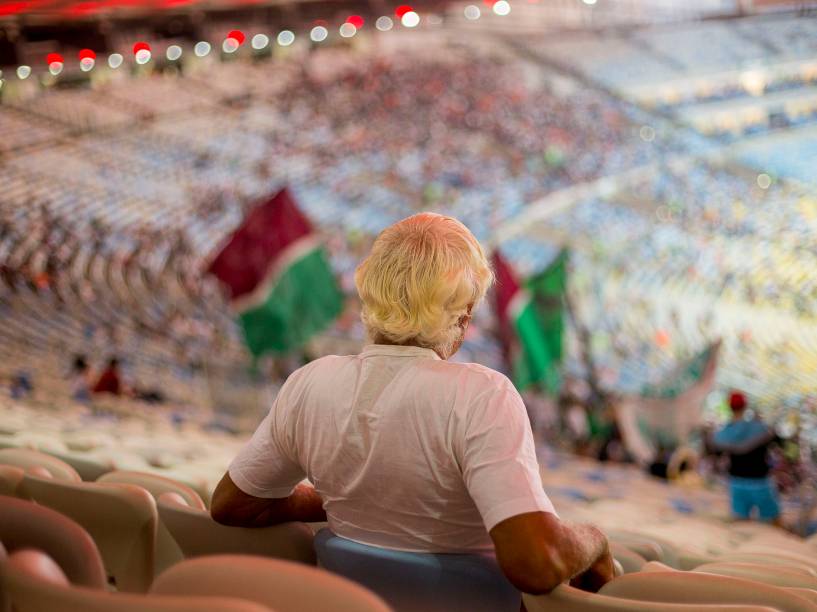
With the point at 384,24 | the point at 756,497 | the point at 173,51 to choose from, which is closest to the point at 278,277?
the point at 756,497

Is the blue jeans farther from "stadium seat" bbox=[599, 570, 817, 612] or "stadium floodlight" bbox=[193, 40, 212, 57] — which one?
"stadium floodlight" bbox=[193, 40, 212, 57]

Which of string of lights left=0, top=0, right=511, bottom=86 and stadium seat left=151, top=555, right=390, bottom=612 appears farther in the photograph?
string of lights left=0, top=0, right=511, bottom=86

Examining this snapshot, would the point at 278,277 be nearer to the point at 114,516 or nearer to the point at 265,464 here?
the point at 114,516

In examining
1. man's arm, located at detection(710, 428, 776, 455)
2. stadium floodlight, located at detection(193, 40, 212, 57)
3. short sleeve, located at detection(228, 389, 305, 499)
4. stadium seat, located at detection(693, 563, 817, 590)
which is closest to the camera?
short sleeve, located at detection(228, 389, 305, 499)

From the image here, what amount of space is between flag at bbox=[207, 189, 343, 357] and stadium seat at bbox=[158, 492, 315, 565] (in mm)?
5186

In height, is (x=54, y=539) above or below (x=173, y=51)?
below

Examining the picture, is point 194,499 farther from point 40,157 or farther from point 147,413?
point 40,157

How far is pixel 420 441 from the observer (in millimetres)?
1350

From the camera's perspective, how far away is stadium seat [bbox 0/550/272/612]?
951 millimetres

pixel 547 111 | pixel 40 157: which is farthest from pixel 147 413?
pixel 547 111

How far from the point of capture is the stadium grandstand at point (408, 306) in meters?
1.35

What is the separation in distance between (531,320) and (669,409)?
149 cm

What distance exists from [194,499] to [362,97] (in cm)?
1707

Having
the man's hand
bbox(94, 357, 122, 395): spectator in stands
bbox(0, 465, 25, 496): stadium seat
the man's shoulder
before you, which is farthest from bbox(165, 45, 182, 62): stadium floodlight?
→ the man's hand
